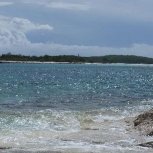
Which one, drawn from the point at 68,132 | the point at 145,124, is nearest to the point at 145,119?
the point at 145,124

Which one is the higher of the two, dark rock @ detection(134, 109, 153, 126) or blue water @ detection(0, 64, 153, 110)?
dark rock @ detection(134, 109, 153, 126)

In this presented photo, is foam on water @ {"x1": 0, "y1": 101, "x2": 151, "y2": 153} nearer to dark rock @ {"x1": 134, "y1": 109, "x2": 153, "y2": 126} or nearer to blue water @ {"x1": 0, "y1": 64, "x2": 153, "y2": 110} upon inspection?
dark rock @ {"x1": 134, "y1": 109, "x2": 153, "y2": 126}

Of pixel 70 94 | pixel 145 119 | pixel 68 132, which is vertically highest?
pixel 145 119

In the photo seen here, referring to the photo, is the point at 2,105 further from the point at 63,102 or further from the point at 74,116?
the point at 74,116

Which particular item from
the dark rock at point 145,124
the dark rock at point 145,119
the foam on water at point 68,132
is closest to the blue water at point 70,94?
the foam on water at point 68,132

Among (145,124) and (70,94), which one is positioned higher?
(145,124)

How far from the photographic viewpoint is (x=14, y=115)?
25.6 m

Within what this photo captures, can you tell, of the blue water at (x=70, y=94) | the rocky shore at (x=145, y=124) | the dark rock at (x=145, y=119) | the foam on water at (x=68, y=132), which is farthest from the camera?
the blue water at (x=70, y=94)

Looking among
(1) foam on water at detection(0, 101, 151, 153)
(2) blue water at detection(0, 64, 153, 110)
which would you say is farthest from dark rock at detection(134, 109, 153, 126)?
(2) blue water at detection(0, 64, 153, 110)

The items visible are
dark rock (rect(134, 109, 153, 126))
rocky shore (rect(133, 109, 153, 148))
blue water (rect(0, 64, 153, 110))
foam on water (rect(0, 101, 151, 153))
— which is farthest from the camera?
blue water (rect(0, 64, 153, 110))

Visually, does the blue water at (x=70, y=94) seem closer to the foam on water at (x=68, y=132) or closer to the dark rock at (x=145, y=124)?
the foam on water at (x=68, y=132)

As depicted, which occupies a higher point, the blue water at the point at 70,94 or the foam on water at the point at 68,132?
the foam on water at the point at 68,132

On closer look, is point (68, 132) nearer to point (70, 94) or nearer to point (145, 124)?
point (145, 124)

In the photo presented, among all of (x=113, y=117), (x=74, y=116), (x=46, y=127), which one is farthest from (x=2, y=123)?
(x=113, y=117)
